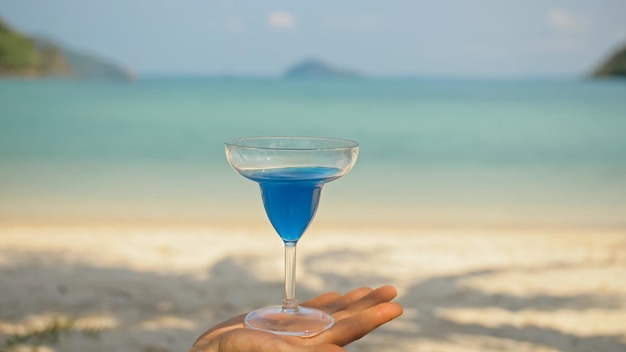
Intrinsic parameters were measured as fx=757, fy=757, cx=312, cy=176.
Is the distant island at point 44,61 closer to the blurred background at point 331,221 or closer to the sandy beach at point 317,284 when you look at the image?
the blurred background at point 331,221

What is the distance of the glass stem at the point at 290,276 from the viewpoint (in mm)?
1779

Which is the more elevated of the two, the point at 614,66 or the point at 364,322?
the point at 614,66

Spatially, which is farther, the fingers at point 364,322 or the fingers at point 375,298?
the fingers at point 375,298

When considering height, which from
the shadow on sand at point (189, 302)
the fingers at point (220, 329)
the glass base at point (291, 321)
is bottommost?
the shadow on sand at point (189, 302)

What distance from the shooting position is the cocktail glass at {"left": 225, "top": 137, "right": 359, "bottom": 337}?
65.0 inches

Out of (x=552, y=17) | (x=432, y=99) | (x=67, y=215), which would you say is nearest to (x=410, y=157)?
(x=67, y=215)

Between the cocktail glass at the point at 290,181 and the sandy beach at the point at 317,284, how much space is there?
181 centimetres

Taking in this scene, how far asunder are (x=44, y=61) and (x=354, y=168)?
22.9 m

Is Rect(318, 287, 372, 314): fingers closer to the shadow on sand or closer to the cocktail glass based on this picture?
the cocktail glass

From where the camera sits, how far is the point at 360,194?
8.15m

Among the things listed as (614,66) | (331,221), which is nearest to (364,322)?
(331,221)

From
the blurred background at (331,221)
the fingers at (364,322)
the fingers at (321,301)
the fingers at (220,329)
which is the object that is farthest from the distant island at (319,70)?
the fingers at (364,322)

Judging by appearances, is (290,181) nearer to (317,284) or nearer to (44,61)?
(317,284)

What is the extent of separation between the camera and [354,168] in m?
10.2
